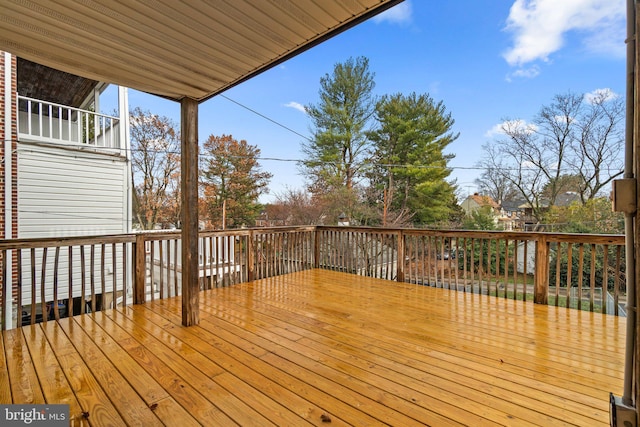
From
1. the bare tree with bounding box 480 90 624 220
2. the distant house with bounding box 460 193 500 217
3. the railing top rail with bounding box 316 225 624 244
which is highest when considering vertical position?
the bare tree with bounding box 480 90 624 220

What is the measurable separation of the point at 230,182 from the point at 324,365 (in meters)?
11.4

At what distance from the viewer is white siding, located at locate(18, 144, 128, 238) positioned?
5.56 meters

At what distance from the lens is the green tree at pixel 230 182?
12391 millimetres

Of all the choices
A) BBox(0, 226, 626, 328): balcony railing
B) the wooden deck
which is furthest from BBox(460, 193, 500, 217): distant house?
the wooden deck

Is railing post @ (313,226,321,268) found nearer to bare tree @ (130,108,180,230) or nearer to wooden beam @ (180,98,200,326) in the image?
wooden beam @ (180,98,200,326)

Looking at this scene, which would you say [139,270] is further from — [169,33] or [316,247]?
[316,247]

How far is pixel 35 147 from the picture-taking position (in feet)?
18.4

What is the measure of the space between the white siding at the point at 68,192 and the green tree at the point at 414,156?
955 cm

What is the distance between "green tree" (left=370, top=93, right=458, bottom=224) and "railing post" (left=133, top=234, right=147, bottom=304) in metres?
10.4

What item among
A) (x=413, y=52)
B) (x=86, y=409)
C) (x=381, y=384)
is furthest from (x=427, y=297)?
(x=413, y=52)

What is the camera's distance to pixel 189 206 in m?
3.02

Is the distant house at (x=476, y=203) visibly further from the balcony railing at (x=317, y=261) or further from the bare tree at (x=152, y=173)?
the bare tree at (x=152, y=173)

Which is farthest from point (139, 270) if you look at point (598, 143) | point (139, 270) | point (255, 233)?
point (598, 143)

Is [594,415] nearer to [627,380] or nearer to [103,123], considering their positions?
[627,380]
